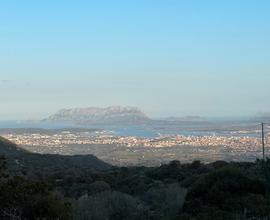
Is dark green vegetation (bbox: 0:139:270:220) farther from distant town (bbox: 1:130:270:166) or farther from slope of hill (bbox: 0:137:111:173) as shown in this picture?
distant town (bbox: 1:130:270:166)

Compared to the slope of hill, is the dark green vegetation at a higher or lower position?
higher

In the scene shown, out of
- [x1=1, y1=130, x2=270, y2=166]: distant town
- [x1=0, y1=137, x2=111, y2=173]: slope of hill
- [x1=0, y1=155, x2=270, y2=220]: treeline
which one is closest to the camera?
[x1=0, y1=155, x2=270, y2=220]: treeline

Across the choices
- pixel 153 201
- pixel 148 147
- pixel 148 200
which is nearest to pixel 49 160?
pixel 148 200

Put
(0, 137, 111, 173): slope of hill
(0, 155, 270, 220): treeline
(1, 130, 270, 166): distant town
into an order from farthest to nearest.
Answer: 1. (1, 130, 270, 166): distant town
2. (0, 137, 111, 173): slope of hill
3. (0, 155, 270, 220): treeline

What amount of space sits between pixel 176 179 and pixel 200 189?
9.27 m

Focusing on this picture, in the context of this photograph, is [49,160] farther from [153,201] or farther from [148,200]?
[153,201]

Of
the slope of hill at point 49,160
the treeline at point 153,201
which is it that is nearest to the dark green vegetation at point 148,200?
the treeline at point 153,201

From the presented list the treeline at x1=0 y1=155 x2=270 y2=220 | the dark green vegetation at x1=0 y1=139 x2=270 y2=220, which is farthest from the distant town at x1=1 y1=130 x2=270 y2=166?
the treeline at x1=0 y1=155 x2=270 y2=220

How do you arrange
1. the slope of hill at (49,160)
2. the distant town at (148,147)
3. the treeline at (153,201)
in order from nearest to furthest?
1. the treeline at (153,201)
2. the slope of hill at (49,160)
3. the distant town at (148,147)

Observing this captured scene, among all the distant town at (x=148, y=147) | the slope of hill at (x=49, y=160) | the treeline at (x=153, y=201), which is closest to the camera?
the treeline at (x=153, y=201)

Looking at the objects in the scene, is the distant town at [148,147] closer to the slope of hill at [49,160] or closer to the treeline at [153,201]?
the slope of hill at [49,160]

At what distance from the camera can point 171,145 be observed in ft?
306

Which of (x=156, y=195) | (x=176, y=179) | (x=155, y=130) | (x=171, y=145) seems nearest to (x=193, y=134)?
(x=171, y=145)

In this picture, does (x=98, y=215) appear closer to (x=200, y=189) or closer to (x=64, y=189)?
(x=200, y=189)
